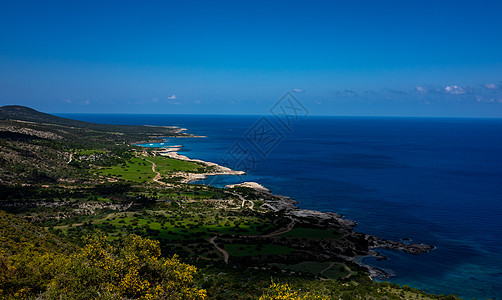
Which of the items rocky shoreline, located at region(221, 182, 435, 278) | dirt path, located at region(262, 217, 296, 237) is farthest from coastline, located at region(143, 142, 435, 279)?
dirt path, located at region(262, 217, 296, 237)

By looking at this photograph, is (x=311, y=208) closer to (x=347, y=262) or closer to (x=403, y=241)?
(x=403, y=241)

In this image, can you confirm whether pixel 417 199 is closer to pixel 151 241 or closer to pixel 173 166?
pixel 151 241

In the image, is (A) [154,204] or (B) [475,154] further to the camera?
(B) [475,154]

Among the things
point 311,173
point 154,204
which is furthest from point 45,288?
point 311,173

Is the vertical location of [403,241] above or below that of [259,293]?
below

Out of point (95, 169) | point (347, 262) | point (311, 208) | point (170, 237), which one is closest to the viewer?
point (347, 262)

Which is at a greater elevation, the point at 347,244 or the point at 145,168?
the point at 145,168

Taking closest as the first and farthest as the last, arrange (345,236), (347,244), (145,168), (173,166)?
(347,244), (345,236), (145,168), (173,166)

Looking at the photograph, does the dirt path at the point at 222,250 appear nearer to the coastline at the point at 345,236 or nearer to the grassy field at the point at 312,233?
the grassy field at the point at 312,233

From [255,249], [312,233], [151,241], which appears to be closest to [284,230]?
[312,233]

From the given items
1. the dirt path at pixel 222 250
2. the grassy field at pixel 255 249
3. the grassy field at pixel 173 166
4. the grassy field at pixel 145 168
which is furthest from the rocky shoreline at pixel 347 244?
the grassy field at pixel 173 166

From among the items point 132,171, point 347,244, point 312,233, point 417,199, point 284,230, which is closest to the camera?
point 347,244
